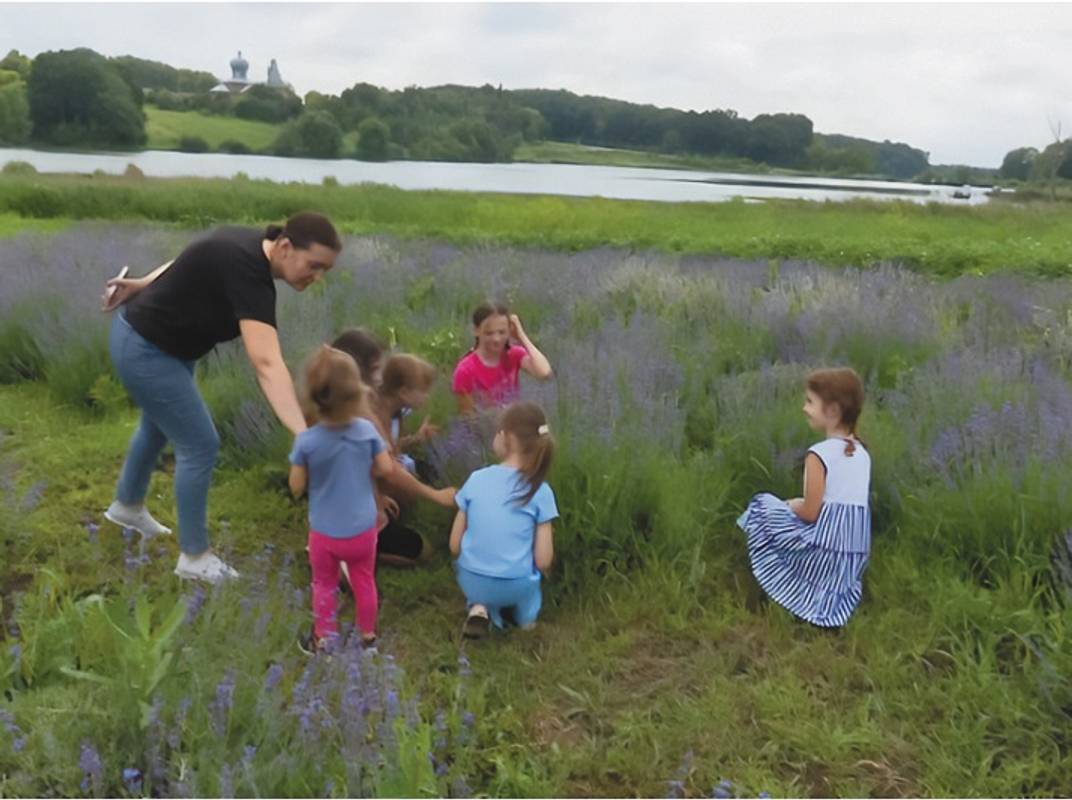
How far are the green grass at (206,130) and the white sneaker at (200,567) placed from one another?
173 feet

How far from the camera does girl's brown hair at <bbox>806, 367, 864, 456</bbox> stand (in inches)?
146

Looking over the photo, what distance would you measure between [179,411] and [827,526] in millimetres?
2619

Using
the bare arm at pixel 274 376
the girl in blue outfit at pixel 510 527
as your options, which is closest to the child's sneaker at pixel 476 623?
the girl in blue outfit at pixel 510 527

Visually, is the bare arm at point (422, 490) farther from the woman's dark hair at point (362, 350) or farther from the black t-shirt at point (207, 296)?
the black t-shirt at point (207, 296)

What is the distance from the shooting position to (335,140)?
159 feet

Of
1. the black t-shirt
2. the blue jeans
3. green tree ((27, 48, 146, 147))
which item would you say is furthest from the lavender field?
green tree ((27, 48, 146, 147))

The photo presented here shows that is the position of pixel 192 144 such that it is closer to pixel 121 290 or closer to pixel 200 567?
pixel 121 290

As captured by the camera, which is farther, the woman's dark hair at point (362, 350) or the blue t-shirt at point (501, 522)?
the woman's dark hair at point (362, 350)

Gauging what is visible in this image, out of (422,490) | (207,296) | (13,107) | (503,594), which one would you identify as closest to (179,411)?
(207,296)

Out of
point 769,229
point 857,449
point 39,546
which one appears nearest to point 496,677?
point 857,449

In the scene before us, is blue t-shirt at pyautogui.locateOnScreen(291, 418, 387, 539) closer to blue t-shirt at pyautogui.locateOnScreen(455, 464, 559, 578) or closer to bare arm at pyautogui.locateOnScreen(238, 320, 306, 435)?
bare arm at pyautogui.locateOnScreen(238, 320, 306, 435)

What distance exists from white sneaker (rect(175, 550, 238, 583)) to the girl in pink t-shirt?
1.41m

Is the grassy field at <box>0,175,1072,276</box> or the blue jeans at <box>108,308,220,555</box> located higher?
the blue jeans at <box>108,308,220,555</box>

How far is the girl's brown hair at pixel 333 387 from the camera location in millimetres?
3184
